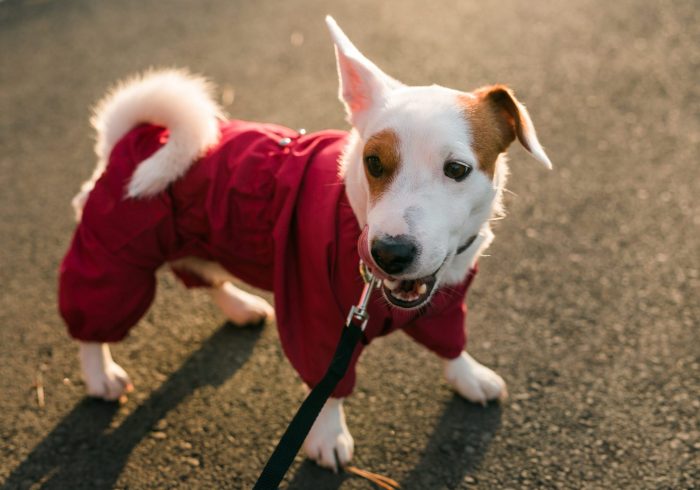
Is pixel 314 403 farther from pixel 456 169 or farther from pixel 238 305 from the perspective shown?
pixel 238 305

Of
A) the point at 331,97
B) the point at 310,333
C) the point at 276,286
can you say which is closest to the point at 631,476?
the point at 310,333

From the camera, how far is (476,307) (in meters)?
3.22

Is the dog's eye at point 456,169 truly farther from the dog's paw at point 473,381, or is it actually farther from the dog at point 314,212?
the dog's paw at point 473,381

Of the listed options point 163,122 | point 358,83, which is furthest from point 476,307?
point 163,122

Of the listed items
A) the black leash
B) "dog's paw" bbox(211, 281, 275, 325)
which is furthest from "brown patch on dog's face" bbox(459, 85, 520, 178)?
"dog's paw" bbox(211, 281, 275, 325)

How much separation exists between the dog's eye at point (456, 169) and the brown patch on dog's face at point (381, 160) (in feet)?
0.44

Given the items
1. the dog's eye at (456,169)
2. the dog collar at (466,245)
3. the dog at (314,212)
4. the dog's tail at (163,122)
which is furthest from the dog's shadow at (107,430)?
the dog's eye at (456,169)

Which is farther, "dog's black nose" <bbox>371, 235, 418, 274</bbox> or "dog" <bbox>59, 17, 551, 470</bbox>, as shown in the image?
"dog" <bbox>59, 17, 551, 470</bbox>

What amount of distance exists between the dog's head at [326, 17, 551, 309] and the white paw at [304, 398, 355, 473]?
2.07 feet

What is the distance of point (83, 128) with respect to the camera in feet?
15.7

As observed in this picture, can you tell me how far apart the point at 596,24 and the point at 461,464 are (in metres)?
3.91

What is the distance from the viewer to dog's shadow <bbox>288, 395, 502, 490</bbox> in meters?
2.49

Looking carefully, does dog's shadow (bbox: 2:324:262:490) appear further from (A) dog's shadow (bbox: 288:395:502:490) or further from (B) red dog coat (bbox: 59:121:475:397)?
(A) dog's shadow (bbox: 288:395:502:490)

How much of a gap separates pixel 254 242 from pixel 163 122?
1.94 feet
